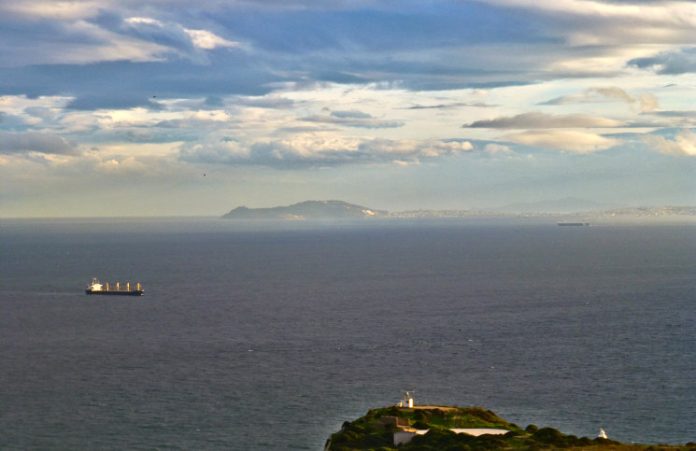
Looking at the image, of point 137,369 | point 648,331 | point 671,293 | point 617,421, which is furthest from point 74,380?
point 671,293

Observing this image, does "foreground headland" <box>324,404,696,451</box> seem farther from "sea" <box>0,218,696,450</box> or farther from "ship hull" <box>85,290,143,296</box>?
"ship hull" <box>85,290,143,296</box>

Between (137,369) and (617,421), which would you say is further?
(137,369)

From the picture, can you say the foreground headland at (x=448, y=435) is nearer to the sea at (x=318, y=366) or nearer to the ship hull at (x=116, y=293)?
the sea at (x=318, y=366)

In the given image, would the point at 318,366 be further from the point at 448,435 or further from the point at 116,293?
the point at 116,293

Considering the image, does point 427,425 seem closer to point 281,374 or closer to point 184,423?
point 184,423

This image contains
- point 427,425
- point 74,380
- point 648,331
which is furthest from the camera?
point 648,331

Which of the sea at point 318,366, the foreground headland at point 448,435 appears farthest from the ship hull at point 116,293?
the foreground headland at point 448,435

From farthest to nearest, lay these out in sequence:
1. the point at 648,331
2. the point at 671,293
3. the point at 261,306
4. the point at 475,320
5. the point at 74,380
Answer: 1. the point at 671,293
2. the point at 261,306
3. the point at 475,320
4. the point at 648,331
5. the point at 74,380

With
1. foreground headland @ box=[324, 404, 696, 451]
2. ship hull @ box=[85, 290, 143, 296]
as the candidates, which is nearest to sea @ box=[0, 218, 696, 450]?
foreground headland @ box=[324, 404, 696, 451]
